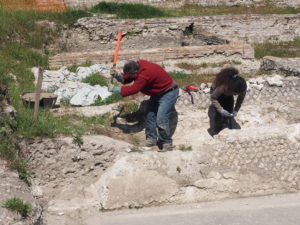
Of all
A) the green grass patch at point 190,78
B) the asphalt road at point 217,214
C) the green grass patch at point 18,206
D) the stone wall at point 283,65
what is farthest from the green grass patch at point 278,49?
the green grass patch at point 18,206

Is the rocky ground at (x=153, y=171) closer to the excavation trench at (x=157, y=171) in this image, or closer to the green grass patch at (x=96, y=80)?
the excavation trench at (x=157, y=171)

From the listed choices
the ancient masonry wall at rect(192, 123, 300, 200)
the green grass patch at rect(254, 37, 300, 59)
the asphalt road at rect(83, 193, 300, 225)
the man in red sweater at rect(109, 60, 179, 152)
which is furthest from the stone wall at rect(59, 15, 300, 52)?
the asphalt road at rect(83, 193, 300, 225)

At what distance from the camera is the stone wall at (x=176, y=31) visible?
11.4m

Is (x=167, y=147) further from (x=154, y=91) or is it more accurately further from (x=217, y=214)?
(x=217, y=214)

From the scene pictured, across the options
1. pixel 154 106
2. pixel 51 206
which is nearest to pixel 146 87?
pixel 154 106

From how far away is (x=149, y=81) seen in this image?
17.2 feet

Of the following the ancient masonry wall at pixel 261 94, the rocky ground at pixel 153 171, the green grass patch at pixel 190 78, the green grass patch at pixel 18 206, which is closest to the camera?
the green grass patch at pixel 18 206

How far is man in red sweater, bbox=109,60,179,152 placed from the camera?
17.0 feet

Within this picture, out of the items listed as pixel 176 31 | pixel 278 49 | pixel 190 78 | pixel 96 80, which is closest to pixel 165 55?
pixel 190 78

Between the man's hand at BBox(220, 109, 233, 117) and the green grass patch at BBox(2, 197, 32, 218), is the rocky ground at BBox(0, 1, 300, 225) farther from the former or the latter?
the green grass patch at BBox(2, 197, 32, 218)

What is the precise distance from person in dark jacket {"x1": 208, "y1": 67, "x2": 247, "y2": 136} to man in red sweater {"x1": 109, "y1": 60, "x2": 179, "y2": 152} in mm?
577

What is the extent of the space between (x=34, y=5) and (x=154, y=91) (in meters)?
8.45

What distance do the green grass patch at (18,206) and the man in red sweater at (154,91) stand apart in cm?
198

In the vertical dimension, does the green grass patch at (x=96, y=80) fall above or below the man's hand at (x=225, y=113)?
below
